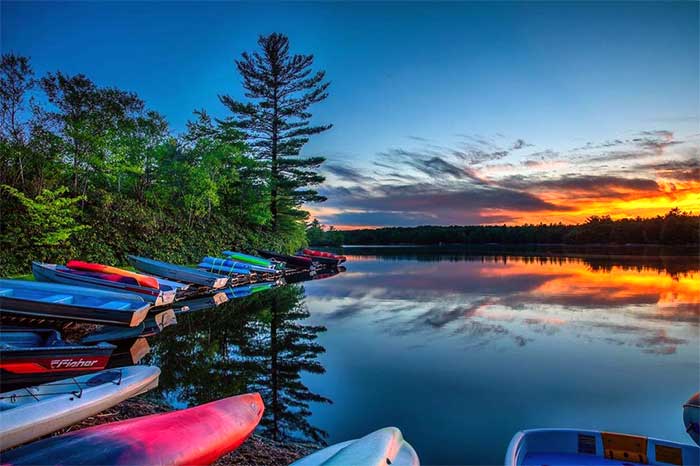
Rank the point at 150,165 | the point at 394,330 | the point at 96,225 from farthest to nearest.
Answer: the point at 150,165
the point at 96,225
the point at 394,330

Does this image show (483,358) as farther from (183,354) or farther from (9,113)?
(9,113)

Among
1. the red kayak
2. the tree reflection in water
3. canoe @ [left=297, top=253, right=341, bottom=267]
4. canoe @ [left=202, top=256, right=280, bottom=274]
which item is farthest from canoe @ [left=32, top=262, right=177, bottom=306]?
canoe @ [left=297, top=253, right=341, bottom=267]

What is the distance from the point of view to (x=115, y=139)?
69.1ft

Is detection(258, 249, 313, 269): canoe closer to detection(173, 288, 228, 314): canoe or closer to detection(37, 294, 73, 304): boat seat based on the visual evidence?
detection(173, 288, 228, 314): canoe

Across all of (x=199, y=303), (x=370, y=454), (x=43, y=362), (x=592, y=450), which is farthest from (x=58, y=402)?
(x=199, y=303)

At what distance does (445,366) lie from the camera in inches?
332

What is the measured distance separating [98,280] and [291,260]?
61.3 feet

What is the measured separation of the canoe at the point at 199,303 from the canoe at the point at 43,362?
23.2 feet

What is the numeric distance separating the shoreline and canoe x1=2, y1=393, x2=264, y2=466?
196mm

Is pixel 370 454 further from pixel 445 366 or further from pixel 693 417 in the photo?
pixel 445 366

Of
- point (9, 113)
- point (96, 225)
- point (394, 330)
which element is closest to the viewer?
point (394, 330)

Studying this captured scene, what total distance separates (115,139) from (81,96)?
2509mm

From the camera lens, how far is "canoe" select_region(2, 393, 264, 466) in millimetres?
3189

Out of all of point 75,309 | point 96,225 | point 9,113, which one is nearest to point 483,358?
point 75,309
